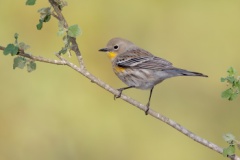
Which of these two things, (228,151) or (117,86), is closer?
(228,151)

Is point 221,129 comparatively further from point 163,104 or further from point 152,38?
point 152,38

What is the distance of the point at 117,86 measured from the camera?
9.70 m

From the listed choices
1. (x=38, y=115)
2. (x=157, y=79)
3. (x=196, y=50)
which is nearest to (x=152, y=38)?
(x=196, y=50)

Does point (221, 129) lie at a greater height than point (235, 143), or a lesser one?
lesser

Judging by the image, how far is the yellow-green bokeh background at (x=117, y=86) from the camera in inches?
356

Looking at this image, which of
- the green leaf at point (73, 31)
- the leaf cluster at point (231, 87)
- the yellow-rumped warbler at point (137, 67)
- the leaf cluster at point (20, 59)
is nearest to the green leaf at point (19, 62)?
the leaf cluster at point (20, 59)

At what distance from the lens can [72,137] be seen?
29.5ft

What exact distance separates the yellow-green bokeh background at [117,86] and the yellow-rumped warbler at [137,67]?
6.17ft

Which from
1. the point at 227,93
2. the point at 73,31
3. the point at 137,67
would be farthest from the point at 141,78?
the point at 227,93

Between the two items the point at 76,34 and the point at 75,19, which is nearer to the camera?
the point at 76,34

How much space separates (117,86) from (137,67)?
3.10m

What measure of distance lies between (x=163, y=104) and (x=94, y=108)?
41.9 inches

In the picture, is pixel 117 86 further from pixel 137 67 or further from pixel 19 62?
pixel 19 62

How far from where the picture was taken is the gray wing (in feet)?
21.0
